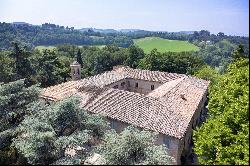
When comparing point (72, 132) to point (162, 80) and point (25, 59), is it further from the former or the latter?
point (25, 59)

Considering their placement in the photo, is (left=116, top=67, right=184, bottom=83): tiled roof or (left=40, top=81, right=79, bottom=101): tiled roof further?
(left=116, top=67, right=184, bottom=83): tiled roof

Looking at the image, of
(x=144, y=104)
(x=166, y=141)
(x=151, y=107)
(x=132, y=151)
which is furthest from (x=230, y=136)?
(x=144, y=104)

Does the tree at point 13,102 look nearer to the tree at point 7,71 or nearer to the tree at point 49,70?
the tree at point 7,71

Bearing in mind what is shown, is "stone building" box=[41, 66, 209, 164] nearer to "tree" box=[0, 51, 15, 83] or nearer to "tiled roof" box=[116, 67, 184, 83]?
"tiled roof" box=[116, 67, 184, 83]

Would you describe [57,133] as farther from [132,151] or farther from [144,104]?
[144,104]

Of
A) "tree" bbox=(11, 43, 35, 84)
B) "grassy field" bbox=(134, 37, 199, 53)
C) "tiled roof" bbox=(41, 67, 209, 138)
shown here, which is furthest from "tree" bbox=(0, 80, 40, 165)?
"grassy field" bbox=(134, 37, 199, 53)

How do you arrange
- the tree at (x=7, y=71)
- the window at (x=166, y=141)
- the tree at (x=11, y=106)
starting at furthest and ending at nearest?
1. the tree at (x=7, y=71)
2. the window at (x=166, y=141)
3. the tree at (x=11, y=106)

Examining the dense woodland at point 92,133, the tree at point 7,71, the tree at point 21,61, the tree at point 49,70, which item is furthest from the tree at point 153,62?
the dense woodland at point 92,133

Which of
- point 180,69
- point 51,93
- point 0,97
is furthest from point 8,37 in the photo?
point 0,97

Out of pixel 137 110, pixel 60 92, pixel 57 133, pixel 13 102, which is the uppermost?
pixel 13 102
